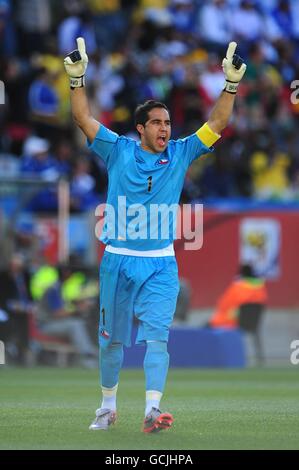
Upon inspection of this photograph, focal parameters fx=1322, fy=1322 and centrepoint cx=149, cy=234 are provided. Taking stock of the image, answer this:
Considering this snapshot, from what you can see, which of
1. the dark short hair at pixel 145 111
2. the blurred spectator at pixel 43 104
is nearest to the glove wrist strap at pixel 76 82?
the dark short hair at pixel 145 111

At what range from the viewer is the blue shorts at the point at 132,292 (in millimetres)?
9547

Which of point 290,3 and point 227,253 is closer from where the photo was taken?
point 227,253

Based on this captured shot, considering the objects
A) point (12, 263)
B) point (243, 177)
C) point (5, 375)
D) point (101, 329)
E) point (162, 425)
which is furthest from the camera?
point (243, 177)

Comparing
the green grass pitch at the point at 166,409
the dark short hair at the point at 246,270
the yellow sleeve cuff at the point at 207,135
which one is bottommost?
the green grass pitch at the point at 166,409

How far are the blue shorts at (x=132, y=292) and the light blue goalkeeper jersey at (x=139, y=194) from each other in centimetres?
14

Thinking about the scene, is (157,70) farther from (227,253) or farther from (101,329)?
(101,329)

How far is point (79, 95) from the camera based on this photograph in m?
9.81

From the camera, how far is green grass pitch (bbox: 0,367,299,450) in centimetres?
878

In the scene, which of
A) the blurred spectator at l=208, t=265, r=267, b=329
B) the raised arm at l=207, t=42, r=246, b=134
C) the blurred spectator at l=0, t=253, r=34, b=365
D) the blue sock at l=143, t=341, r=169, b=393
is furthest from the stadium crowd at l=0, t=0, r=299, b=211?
the blue sock at l=143, t=341, r=169, b=393

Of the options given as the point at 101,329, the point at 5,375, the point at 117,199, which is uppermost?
the point at 117,199

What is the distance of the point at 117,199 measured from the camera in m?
9.77

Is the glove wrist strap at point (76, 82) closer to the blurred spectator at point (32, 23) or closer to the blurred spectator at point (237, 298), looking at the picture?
the blurred spectator at point (237, 298)

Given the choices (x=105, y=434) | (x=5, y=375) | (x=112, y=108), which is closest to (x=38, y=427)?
(x=105, y=434)

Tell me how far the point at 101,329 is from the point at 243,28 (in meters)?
18.7
